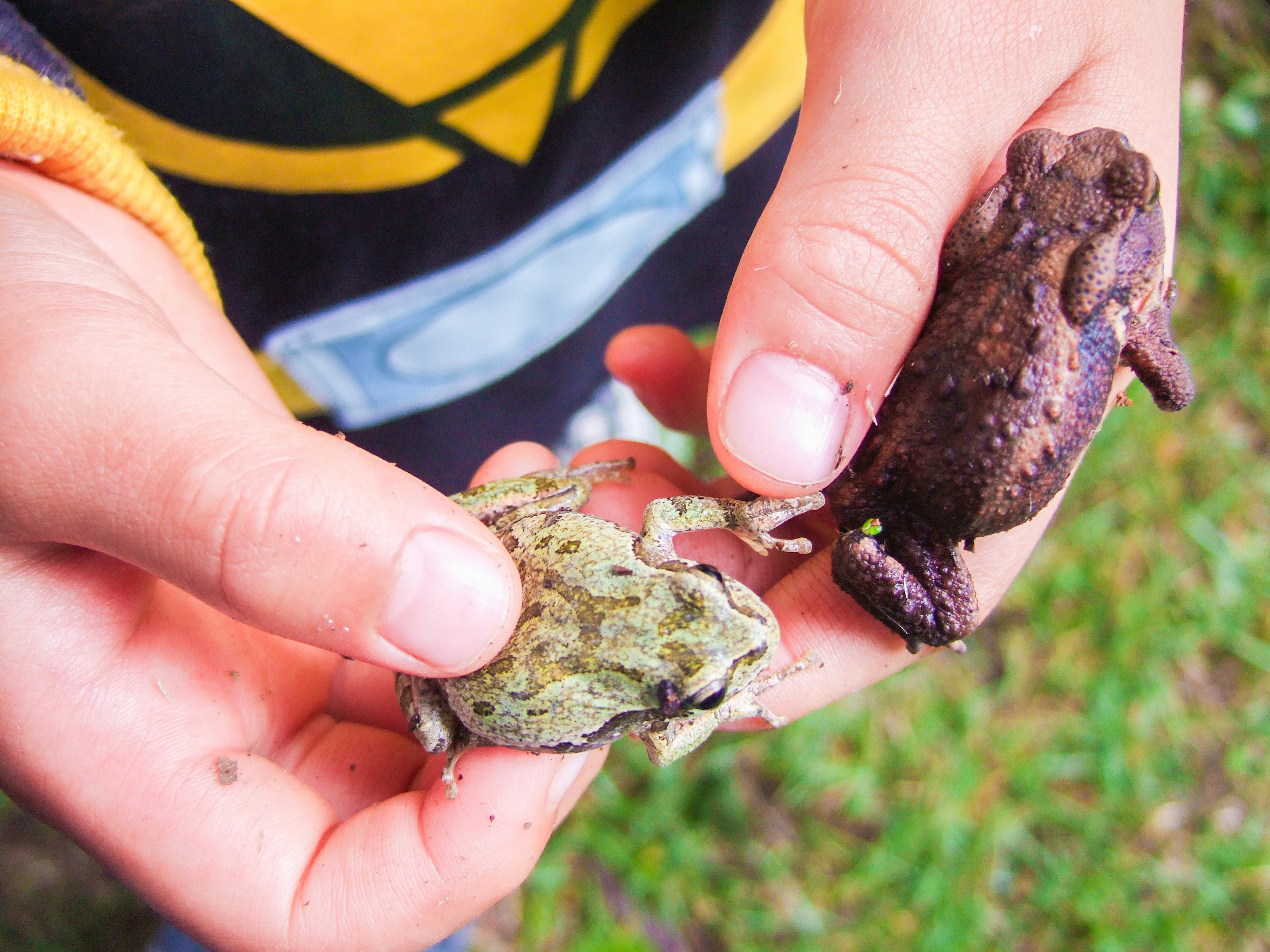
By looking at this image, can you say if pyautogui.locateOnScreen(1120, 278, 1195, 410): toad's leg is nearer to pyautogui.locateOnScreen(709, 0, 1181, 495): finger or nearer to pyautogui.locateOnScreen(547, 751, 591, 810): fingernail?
pyautogui.locateOnScreen(709, 0, 1181, 495): finger

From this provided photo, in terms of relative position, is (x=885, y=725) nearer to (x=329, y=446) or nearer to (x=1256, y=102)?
(x=329, y=446)

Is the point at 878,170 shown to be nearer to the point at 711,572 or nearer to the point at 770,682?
the point at 711,572

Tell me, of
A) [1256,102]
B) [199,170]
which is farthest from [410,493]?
[1256,102]

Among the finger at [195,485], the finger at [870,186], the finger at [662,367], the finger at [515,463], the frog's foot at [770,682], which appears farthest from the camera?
the finger at [662,367]

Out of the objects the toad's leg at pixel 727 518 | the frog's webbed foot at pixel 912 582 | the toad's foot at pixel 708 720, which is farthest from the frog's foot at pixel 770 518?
the toad's foot at pixel 708 720

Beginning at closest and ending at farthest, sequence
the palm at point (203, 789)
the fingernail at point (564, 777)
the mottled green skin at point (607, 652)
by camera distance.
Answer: the palm at point (203, 789)
the mottled green skin at point (607, 652)
the fingernail at point (564, 777)

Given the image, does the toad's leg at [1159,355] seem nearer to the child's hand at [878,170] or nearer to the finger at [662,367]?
the child's hand at [878,170]

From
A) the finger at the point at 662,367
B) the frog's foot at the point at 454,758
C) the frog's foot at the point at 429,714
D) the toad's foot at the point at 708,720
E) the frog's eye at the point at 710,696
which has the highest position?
the finger at the point at 662,367
